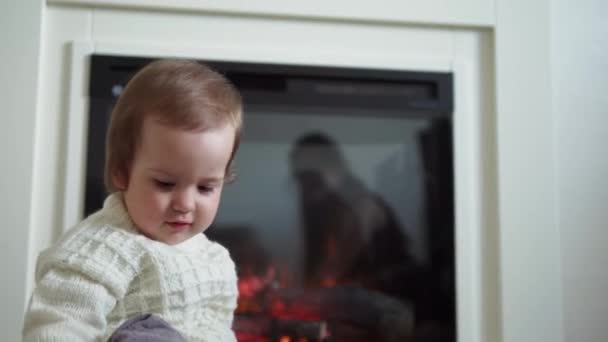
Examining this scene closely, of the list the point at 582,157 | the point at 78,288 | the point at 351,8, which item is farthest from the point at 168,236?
the point at 582,157

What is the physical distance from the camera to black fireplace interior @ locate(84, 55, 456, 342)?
160 centimetres

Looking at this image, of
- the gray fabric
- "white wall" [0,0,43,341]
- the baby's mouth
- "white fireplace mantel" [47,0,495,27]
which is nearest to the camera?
the gray fabric

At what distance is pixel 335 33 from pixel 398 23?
0.57 ft

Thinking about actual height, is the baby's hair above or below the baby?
above

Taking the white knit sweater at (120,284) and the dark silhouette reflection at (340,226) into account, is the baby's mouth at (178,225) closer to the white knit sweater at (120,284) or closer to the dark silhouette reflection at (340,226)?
the white knit sweater at (120,284)

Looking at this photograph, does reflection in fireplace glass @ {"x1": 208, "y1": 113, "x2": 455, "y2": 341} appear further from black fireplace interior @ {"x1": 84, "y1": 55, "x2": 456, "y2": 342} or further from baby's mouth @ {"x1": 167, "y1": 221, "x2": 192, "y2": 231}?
baby's mouth @ {"x1": 167, "y1": 221, "x2": 192, "y2": 231}

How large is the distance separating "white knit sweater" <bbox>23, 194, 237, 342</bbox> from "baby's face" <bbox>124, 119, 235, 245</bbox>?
3 cm

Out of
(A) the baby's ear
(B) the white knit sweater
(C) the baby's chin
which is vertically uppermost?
(A) the baby's ear

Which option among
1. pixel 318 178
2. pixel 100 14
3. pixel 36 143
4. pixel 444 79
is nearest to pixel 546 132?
pixel 444 79

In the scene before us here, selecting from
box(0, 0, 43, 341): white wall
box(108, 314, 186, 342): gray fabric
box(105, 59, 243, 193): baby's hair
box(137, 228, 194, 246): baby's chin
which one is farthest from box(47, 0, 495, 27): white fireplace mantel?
box(108, 314, 186, 342): gray fabric

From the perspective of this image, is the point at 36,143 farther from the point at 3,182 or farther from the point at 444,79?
the point at 444,79

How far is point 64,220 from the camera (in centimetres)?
147

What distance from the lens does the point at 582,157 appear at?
1663 mm

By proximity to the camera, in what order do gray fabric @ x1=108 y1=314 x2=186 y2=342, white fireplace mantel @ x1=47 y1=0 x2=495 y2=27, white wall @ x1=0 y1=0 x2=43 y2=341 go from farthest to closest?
white fireplace mantel @ x1=47 y1=0 x2=495 y2=27 → white wall @ x1=0 y1=0 x2=43 y2=341 → gray fabric @ x1=108 y1=314 x2=186 y2=342
